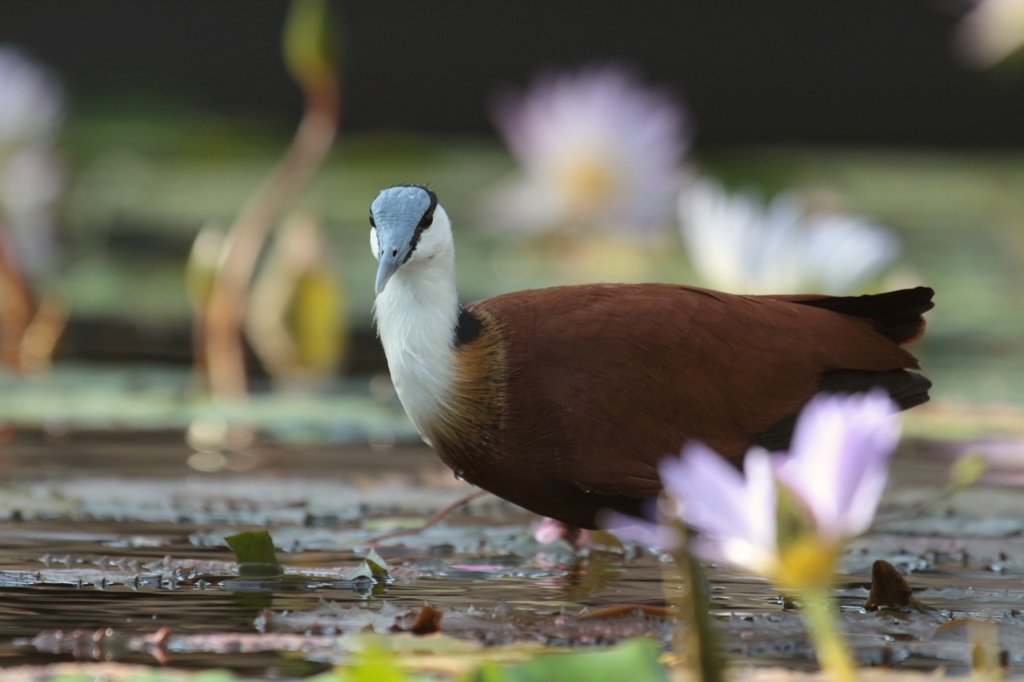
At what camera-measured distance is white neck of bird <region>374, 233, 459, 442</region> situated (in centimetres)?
304

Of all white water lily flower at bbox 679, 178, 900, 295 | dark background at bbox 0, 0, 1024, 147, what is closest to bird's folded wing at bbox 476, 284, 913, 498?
white water lily flower at bbox 679, 178, 900, 295

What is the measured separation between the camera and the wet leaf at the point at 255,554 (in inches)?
116

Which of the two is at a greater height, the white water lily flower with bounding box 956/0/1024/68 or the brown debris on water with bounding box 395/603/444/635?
the white water lily flower with bounding box 956/0/1024/68

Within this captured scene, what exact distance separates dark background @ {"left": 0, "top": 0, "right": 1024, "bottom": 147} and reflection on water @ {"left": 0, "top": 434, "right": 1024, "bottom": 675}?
474 inches

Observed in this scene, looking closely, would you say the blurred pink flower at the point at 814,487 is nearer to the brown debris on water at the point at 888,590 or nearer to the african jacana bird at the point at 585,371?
the brown debris on water at the point at 888,590

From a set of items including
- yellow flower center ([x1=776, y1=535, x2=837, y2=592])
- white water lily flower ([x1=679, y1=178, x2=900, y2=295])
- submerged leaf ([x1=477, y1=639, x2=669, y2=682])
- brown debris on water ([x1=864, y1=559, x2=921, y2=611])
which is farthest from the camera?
white water lily flower ([x1=679, y1=178, x2=900, y2=295])

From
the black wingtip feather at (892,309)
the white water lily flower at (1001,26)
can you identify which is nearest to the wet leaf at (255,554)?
the black wingtip feather at (892,309)

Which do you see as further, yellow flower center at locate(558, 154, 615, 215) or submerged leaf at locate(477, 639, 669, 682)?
yellow flower center at locate(558, 154, 615, 215)

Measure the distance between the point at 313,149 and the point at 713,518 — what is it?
149 inches

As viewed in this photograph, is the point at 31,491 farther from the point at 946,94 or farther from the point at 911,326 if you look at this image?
the point at 946,94

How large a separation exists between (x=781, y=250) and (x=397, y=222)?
6.11ft

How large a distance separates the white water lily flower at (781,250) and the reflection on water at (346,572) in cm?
64

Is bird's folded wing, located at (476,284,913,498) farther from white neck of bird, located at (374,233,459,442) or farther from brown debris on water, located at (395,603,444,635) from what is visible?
brown debris on water, located at (395,603,444,635)

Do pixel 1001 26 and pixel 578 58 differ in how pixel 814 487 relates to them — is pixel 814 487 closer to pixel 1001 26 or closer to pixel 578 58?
pixel 1001 26
